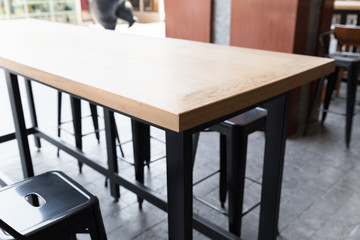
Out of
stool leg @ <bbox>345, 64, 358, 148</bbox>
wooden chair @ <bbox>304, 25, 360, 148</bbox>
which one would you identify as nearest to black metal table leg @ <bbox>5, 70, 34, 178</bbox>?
wooden chair @ <bbox>304, 25, 360, 148</bbox>

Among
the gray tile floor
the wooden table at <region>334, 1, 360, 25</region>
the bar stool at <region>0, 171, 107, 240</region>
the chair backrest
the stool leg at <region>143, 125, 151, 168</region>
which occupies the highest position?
the wooden table at <region>334, 1, 360, 25</region>

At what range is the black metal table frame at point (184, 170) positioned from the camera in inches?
44.0

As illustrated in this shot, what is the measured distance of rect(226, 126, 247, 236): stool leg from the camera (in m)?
1.78

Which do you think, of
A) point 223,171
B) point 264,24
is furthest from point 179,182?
point 264,24

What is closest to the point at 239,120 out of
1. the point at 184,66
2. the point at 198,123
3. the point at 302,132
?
the point at 184,66

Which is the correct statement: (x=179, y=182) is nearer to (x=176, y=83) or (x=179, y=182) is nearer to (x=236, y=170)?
(x=176, y=83)

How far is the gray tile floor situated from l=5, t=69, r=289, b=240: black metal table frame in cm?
28

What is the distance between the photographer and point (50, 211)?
121 centimetres

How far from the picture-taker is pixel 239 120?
1.84 m

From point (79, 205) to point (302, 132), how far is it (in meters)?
2.90

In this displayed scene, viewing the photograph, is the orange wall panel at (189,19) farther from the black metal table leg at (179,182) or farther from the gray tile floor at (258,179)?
the black metal table leg at (179,182)

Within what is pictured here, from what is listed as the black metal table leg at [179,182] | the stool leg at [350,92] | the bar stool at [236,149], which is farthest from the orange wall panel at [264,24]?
the black metal table leg at [179,182]

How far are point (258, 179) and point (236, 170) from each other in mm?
958

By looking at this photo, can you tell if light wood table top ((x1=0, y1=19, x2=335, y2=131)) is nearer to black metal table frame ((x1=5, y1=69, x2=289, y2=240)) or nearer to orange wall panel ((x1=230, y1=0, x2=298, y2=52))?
black metal table frame ((x1=5, y1=69, x2=289, y2=240))
